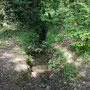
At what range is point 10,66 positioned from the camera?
6.82 metres

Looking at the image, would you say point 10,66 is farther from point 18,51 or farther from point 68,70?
point 68,70

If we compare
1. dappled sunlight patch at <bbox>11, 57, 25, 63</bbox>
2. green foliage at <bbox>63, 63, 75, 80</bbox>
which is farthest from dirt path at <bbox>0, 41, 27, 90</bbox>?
green foliage at <bbox>63, 63, 75, 80</bbox>

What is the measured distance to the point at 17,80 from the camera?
19.5 ft

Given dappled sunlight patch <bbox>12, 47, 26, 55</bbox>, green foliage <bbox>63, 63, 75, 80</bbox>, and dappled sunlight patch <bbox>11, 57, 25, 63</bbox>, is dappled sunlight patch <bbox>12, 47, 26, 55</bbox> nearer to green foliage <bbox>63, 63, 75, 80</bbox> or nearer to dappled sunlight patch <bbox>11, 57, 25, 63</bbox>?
dappled sunlight patch <bbox>11, 57, 25, 63</bbox>

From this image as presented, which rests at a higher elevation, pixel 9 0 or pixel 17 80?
pixel 9 0

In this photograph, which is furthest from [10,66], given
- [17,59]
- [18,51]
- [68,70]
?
[68,70]

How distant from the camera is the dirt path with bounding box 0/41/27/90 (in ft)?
18.4

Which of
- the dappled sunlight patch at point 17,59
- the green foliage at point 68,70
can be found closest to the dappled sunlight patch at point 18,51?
the dappled sunlight patch at point 17,59

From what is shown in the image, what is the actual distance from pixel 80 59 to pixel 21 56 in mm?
4022

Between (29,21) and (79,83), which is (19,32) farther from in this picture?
Result: (79,83)

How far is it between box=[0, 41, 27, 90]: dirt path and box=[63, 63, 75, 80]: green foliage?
2.31m

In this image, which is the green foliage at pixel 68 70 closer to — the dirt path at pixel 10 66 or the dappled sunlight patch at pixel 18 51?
the dirt path at pixel 10 66

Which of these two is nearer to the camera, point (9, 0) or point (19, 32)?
point (9, 0)

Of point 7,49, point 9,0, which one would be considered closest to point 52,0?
point 9,0
